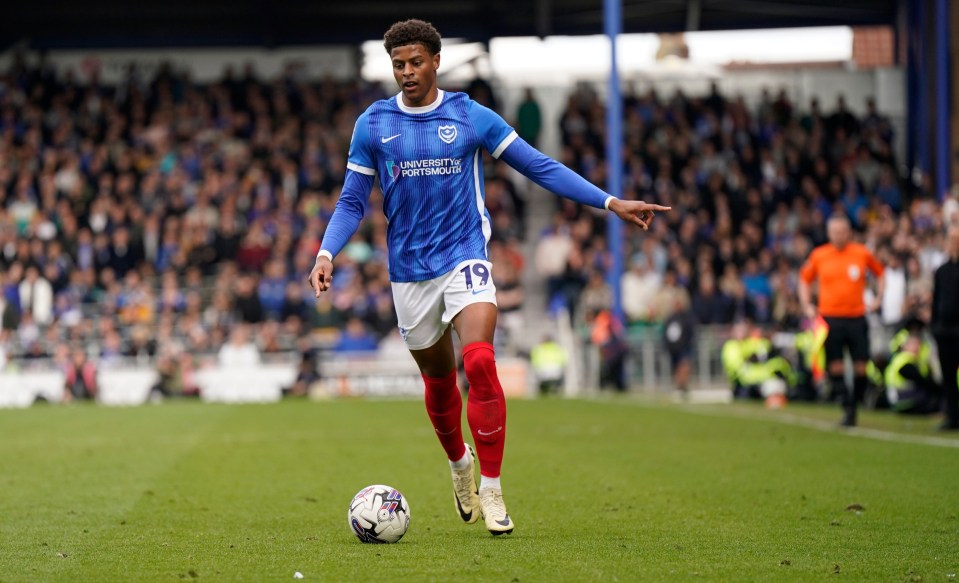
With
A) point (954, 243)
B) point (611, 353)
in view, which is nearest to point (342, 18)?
point (611, 353)

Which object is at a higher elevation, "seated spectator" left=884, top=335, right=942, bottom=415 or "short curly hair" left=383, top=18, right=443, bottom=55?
"short curly hair" left=383, top=18, right=443, bottom=55

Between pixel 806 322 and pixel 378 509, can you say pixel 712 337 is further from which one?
pixel 378 509

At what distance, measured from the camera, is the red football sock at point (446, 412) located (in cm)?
759

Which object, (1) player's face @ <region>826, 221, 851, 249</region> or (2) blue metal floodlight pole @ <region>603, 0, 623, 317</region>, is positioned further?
(2) blue metal floodlight pole @ <region>603, 0, 623, 317</region>

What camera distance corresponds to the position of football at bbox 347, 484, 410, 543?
6926 mm

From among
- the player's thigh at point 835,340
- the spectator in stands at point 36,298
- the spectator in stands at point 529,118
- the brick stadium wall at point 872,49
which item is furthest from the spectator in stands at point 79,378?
the brick stadium wall at point 872,49

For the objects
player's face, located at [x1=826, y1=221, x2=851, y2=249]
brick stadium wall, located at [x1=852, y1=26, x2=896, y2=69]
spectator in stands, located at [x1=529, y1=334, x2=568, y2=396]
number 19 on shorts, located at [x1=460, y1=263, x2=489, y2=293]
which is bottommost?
spectator in stands, located at [x1=529, y1=334, x2=568, y2=396]

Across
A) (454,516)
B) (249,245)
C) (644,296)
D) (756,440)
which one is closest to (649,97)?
(644,296)

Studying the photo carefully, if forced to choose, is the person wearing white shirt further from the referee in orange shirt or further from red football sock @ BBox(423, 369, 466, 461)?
red football sock @ BBox(423, 369, 466, 461)

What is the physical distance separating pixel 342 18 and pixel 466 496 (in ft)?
105

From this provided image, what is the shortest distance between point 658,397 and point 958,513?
53.6 feet

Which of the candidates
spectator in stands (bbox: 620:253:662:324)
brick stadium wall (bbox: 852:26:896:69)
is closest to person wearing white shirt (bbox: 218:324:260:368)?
spectator in stands (bbox: 620:253:662:324)

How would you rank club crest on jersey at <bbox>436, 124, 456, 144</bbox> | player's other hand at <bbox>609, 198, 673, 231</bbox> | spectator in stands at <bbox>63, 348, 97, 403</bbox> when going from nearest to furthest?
player's other hand at <bbox>609, 198, 673, 231</bbox> < club crest on jersey at <bbox>436, 124, 456, 144</bbox> < spectator in stands at <bbox>63, 348, 97, 403</bbox>

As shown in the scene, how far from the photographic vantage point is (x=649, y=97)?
34.2 m
